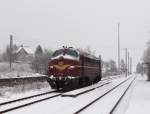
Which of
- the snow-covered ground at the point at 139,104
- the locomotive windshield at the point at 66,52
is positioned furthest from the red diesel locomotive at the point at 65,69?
the snow-covered ground at the point at 139,104

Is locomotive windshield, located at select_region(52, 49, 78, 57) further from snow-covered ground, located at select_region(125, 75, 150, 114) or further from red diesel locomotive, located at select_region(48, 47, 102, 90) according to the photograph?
snow-covered ground, located at select_region(125, 75, 150, 114)

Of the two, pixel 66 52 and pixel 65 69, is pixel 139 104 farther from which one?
pixel 66 52

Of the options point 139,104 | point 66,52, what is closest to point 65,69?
point 66,52

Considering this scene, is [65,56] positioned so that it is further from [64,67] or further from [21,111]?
[21,111]

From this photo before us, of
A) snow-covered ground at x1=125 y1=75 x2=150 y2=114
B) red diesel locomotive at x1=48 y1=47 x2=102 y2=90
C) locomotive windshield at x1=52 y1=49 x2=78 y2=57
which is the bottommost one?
snow-covered ground at x1=125 y1=75 x2=150 y2=114

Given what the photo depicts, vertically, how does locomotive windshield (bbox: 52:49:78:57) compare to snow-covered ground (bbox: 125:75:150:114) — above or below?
above

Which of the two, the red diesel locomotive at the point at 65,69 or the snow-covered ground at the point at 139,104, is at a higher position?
the red diesel locomotive at the point at 65,69

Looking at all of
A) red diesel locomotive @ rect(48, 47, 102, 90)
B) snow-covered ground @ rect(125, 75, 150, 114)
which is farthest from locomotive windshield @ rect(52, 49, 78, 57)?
snow-covered ground @ rect(125, 75, 150, 114)

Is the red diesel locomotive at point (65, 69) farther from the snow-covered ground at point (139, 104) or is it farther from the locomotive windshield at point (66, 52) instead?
the snow-covered ground at point (139, 104)

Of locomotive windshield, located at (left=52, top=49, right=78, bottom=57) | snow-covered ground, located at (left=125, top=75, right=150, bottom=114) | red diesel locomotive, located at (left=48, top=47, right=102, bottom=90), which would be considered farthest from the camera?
locomotive windshield, located at (left=52, top=49, right=78, bottom=57)

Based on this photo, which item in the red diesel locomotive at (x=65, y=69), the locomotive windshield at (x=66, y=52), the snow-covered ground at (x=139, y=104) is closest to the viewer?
the snow-covered ground at (x=139, y=104)

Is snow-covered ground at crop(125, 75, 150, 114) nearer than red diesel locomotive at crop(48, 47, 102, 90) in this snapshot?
Yes

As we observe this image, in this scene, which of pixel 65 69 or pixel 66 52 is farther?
pixel 66 52

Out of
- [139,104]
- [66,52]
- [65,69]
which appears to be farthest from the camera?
[66,52]
